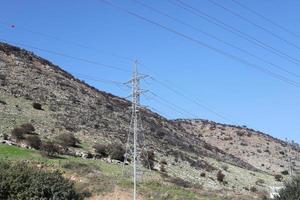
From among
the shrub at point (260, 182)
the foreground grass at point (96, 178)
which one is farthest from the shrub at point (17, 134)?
the shrub at point (260, 182)

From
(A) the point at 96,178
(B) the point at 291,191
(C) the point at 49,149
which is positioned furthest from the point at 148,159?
(B) the point at 291,191

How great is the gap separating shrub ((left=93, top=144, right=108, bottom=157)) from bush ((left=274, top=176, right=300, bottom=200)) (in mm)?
24159

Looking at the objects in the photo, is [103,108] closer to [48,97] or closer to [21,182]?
[48,97]

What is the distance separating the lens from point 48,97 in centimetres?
7706

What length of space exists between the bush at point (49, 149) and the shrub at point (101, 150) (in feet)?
22.6

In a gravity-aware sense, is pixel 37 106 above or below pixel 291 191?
above

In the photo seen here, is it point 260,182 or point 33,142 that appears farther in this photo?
point 260,182

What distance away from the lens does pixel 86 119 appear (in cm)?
7512

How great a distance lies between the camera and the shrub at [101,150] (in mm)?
60944

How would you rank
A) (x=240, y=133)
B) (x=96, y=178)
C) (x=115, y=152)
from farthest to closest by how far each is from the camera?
(x=240, y=133) → (x=115, y=152) → (x=96, y=178)

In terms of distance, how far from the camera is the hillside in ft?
215

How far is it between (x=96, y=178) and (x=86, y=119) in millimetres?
28592

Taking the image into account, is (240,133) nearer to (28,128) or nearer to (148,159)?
(148,159)

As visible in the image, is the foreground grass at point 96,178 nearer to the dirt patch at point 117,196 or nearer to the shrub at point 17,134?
the dirt patch at point 117,196
